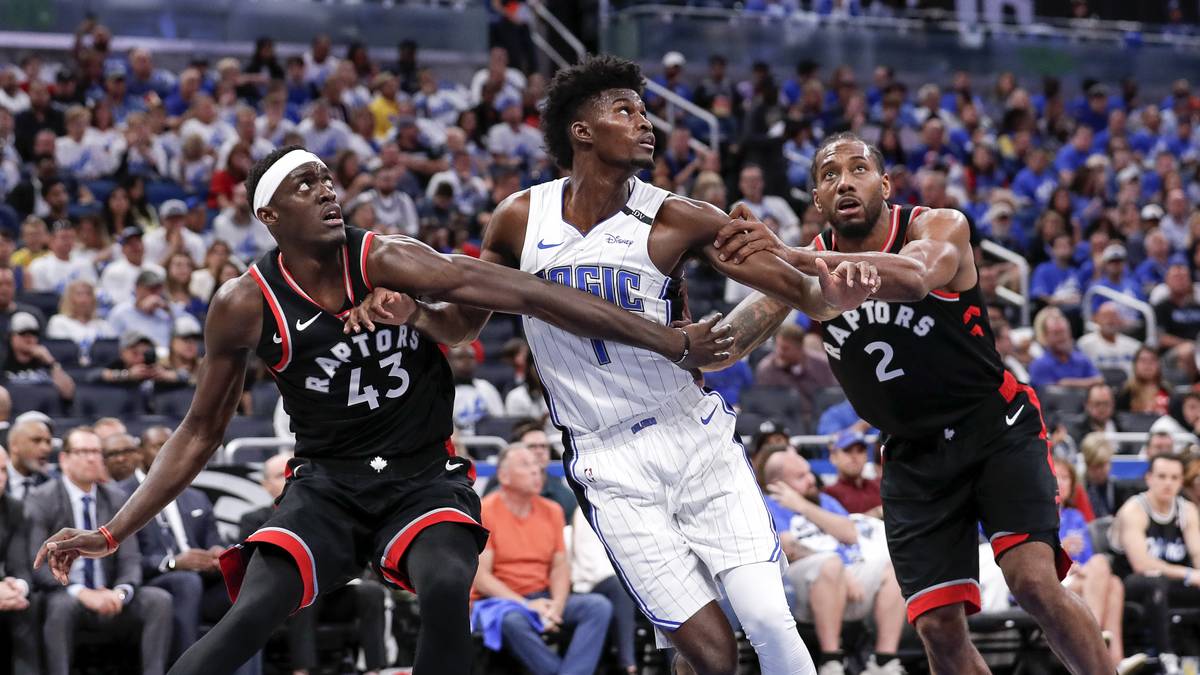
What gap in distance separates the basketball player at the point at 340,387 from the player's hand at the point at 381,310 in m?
0.12

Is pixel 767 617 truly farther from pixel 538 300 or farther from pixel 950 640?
pixel 538 300

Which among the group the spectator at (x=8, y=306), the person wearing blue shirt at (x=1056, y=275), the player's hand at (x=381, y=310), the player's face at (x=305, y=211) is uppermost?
the player's face at (x=305, y=211)

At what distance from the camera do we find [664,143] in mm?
18516

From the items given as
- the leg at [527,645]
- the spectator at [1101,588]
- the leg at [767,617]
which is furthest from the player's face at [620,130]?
the spectator at [1101,588]

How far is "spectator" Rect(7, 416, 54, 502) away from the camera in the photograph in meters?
9.16

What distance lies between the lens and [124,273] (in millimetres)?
13031

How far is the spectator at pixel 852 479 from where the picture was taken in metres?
10.7

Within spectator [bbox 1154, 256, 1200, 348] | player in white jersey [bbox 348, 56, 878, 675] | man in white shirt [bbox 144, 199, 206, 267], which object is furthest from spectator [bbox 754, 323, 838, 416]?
player in white jersey [bbox 348, 56, 878, 675]

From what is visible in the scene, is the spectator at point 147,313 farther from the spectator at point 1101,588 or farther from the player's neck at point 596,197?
the player's neck at point 596,197

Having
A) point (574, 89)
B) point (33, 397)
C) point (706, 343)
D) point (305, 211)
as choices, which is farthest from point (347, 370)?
point (33, 397)

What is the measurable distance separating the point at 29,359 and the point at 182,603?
3213mm

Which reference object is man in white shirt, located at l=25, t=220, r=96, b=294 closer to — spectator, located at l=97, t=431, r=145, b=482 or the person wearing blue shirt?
spectator, located at l=97, t=431, r=145, b=482

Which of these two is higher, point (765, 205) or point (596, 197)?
point (596, 197)

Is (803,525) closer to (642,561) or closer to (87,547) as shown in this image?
(642,561)
